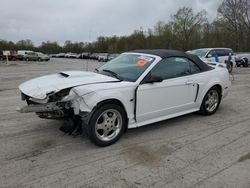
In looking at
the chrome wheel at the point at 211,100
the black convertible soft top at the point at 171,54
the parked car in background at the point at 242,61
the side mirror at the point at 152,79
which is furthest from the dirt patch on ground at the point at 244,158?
the parked car in background at the point at 242,61

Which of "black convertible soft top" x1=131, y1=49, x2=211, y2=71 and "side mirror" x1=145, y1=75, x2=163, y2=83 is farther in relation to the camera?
"black convertible soft top" x1=131, y1=49, x2=211, y2=71

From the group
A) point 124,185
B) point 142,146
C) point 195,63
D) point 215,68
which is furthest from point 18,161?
point 215,68

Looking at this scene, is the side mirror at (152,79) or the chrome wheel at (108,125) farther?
the side mirror at (152,79)

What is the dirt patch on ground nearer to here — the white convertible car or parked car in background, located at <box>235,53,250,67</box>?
the white convertible car

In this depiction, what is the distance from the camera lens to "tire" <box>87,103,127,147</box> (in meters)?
3.87

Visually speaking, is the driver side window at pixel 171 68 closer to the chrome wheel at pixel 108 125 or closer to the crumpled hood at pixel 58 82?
the crumpled hood at pixel 58 82

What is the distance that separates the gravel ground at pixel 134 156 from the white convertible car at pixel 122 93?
32 centimetres

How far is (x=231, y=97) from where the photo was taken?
26.2 feet

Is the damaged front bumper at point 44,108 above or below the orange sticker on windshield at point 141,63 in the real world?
below

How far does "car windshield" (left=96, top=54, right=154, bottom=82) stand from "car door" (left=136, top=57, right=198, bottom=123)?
0.63ft

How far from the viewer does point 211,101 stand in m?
5.88

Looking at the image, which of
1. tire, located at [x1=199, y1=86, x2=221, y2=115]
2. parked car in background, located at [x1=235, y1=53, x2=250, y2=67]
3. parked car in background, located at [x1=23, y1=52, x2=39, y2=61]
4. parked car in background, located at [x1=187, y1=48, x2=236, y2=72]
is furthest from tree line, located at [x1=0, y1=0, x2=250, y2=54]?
tire, located at [x1=199, y1=86, x2=221, y2=115]

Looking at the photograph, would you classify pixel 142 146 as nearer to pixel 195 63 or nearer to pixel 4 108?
→ pixel 195 63

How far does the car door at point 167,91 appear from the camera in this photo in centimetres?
440
